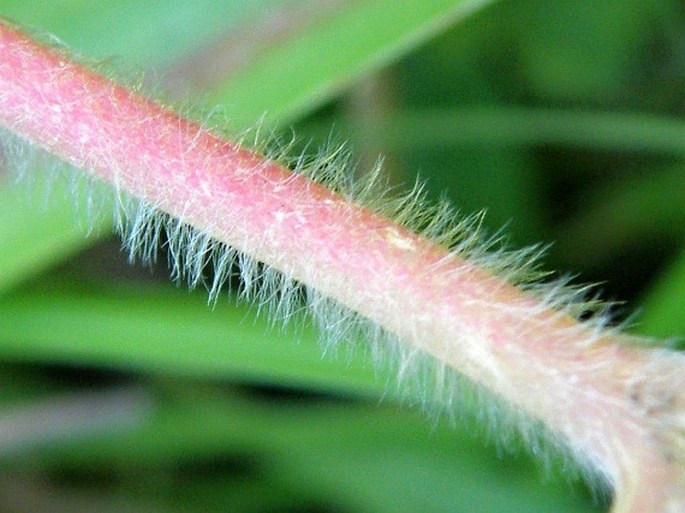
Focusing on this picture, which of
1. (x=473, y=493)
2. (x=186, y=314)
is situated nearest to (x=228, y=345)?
(x=186, y=314)

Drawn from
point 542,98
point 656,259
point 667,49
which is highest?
point 667,49

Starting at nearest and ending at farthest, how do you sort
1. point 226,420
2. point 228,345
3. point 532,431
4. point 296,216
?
point 296,216 → point 532,431 → point 228,345 → point 226,420

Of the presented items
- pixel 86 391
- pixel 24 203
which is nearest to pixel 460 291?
pixel 24 203

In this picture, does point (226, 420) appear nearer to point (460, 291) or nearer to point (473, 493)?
point (473, 493)

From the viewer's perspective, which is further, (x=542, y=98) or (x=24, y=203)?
(x=542, y=98)

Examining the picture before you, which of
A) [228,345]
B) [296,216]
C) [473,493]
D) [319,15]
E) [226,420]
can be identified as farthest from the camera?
[226,420]

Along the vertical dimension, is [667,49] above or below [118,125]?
above

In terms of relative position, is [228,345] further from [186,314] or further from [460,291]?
[460,291]
